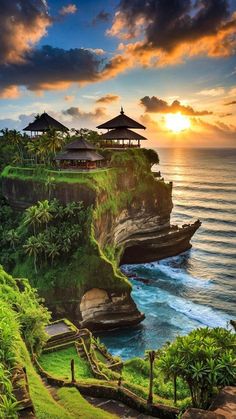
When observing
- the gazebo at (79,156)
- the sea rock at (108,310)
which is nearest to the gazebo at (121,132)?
the gazebo at (79,156)

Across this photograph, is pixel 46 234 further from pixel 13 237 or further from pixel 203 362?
pixel 203 362

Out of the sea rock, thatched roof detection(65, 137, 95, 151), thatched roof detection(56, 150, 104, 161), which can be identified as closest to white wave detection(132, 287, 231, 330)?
the sea rock

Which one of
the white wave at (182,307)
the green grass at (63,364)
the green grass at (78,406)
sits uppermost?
the green grass at (78,406)

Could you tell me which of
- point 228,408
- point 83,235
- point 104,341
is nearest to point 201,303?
point 104,341

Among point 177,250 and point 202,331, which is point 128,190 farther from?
point 202,331

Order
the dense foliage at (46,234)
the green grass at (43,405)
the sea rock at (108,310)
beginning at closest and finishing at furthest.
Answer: the green grass at (43,405)
the sea rock at (108,310)
the dense foliage at (46,234)

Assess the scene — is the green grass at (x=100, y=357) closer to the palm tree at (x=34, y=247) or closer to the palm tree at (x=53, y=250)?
the palm tree at (x=53, y=250)
